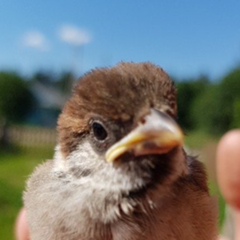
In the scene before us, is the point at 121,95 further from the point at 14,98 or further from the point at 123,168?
the point at 14,98

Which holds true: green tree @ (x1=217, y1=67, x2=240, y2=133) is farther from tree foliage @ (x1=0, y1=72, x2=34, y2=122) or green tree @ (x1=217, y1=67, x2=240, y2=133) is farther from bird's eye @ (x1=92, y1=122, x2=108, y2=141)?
bird's eye @ (x1=92, y1=122, x2=108, y2=141)

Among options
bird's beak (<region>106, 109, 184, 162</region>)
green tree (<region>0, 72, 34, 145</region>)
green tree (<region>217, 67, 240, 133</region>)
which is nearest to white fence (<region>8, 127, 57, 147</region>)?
green tree (<region>0, 72, 34, 145</region>)

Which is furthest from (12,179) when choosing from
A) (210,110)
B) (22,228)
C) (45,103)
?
(22,228)

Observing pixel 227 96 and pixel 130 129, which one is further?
pixel 227 96

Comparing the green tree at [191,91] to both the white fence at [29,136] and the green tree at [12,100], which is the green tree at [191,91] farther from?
the green tree at [12,100]

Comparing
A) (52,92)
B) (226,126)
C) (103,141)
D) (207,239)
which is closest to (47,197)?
(103,141)

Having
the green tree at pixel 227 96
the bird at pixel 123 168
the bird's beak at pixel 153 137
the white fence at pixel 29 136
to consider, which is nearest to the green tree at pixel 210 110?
the green tree at pixel 227 96
